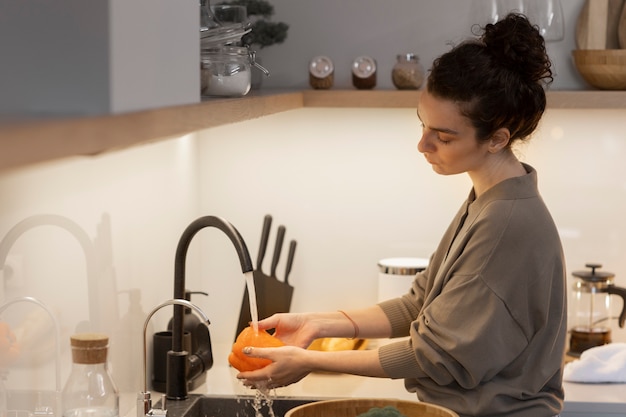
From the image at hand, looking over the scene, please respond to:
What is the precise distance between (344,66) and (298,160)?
1.04 ft

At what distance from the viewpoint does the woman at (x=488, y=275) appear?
6.51 ft

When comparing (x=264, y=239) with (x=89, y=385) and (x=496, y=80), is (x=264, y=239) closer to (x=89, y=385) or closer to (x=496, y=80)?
(x=496, y=80)

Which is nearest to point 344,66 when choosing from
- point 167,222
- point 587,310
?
point 167,222

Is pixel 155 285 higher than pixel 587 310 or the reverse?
higher

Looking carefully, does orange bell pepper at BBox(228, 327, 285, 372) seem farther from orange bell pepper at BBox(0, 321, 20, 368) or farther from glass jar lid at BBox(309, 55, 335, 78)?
glass jar lid at BBox(309, 55, 335, 78)

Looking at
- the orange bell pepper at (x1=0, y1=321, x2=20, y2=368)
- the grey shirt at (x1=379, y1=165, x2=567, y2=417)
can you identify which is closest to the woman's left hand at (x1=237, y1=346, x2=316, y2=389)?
the grey shirt at (x1=379, y1=165, x2=567, y2=417)

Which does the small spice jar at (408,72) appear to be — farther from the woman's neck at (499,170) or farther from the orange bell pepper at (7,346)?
the orange bell pepper at (7,346)

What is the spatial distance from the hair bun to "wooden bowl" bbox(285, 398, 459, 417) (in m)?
0.67

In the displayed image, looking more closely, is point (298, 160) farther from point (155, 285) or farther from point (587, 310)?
point (587, 310)

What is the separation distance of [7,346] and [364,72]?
1580 millimetres

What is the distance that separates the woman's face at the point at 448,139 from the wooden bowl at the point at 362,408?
A: 0.48 metres

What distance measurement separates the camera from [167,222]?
9.14 ft

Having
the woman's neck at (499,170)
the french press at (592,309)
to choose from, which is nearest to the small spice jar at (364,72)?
the french press at (592,309)

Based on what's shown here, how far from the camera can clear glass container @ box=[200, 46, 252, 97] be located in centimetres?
198
